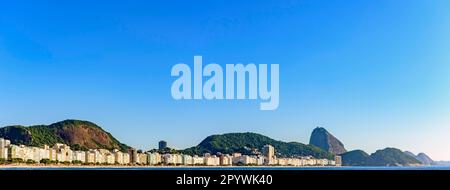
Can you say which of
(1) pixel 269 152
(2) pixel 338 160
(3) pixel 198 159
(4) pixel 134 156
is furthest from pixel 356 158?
(4) pixel 134 156

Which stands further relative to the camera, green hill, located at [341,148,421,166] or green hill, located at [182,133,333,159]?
green hill, located at [182,133,333,159]

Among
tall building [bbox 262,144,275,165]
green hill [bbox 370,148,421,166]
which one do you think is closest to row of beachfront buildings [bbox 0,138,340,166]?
tall building [bbox 262,144,275,165]

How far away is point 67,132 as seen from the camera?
5.01 meters

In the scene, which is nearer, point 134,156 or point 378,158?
point 378,158

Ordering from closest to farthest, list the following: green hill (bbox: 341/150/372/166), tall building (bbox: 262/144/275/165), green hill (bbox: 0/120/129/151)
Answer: green hill (bbox: 341/150/372/166), green hill (bbox: 0/120/129/151), tall building (bbox: 262/144/275/165)

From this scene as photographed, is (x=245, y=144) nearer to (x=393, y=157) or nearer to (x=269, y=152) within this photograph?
(x=269, y=152)

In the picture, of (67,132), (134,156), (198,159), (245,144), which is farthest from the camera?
(67,132)

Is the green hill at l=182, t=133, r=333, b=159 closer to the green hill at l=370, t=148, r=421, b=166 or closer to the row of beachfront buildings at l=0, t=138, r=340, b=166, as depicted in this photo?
the row of beachfront buildings at l=0, t=138, r=340, b=166

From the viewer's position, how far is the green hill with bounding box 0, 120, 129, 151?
3.30 meters

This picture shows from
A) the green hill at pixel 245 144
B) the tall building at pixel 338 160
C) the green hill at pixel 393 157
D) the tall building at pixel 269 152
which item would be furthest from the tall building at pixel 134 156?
the green hill at pixel 393 157

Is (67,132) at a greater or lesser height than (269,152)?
greater

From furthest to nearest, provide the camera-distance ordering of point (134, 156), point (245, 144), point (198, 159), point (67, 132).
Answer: point (67, 132)
point (245, 144)
point (134, 156)
point (198, 159)
